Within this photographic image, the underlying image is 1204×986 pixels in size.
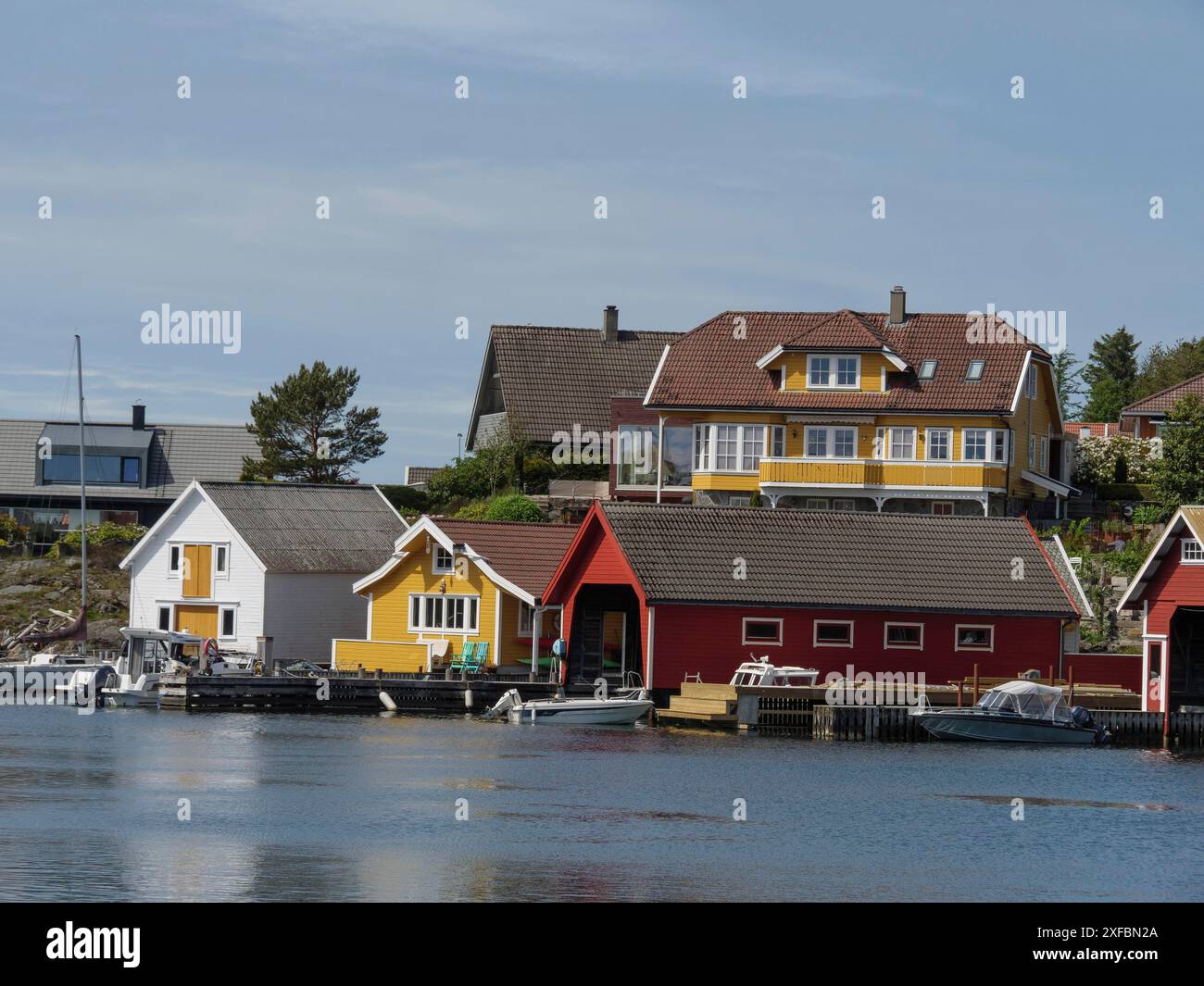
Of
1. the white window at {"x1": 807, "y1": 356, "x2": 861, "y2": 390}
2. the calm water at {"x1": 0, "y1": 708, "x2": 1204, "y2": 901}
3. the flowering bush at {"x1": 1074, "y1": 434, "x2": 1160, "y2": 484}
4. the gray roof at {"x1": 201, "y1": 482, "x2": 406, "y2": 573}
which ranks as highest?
the white window at {"x1": 807, "y1": 356, "x2": 861, "y2": 390}

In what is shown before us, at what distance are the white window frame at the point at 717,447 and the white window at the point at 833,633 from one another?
17.9 meters

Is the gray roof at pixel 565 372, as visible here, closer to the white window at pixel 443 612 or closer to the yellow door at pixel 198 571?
the yellow door at pixel 198 571

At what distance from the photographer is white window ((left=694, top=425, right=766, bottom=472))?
74.2 m

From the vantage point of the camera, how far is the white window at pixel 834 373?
74125 mm

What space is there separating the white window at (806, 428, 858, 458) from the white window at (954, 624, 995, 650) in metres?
17.7

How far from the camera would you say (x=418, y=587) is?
6238 centimetres

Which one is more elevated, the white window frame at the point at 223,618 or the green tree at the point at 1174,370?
the green tree at the point at 1174,370

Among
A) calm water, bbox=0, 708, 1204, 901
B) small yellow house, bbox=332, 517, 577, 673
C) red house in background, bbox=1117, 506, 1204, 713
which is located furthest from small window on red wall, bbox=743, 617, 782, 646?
red house in background, bbox=1117, 506, 1204, 713

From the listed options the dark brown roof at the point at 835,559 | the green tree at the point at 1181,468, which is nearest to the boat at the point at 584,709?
the dark brown roof at the point at 835,559

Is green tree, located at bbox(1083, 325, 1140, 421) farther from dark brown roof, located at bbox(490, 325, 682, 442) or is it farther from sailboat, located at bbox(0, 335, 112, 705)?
sailboat, located at bbox(0, 335, 112, 705)

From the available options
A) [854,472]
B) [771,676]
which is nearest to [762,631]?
[771,676]

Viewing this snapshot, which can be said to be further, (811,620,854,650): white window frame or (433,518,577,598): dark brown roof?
(433,518,577,598): dark brown roof

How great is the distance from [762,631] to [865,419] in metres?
19.2
